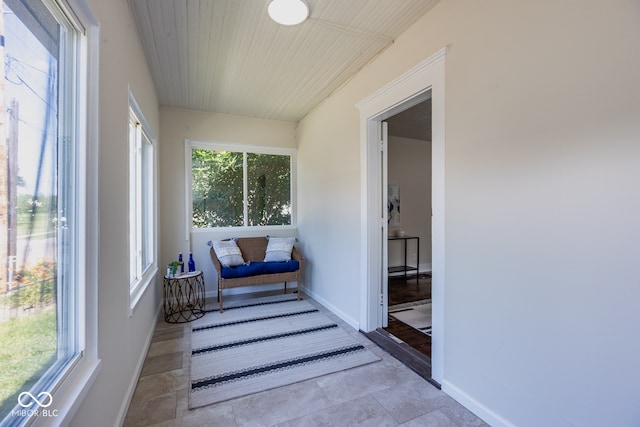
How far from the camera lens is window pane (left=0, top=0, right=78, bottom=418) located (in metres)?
0.81

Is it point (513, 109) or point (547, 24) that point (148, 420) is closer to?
point (513, 109)

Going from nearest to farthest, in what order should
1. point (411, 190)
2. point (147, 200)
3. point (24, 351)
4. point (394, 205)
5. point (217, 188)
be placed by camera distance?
1. point (24, 351)
2. point (147, 200)
3. point (217, 188)
4. point (394, 205)
5. point (411, 190)

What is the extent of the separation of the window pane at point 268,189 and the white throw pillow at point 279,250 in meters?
0.53

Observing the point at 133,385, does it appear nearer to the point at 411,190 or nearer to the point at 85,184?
the point at 85,184

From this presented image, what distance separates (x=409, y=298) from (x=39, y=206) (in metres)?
3.86

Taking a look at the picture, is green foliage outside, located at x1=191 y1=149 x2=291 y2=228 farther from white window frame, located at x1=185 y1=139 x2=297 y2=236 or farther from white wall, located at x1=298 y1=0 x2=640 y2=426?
white wall, located at x1=298 y1=0 x2=640 y2=426

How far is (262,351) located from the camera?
2.51 meters

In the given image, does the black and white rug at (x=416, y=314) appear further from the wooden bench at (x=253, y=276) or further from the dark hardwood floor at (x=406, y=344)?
the wooden bench at (x=253, y=276)

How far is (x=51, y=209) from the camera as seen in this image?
3.47ft

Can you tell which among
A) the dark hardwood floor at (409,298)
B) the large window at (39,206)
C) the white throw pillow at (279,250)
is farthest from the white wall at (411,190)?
the large window at (39,206)

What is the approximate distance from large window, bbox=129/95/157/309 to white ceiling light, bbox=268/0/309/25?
46.5 inches

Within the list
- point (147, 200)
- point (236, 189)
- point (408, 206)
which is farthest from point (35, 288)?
point (408, 206)

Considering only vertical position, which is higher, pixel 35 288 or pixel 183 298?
pixel 35 288

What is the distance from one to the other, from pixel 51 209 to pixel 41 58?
0.53 meters
